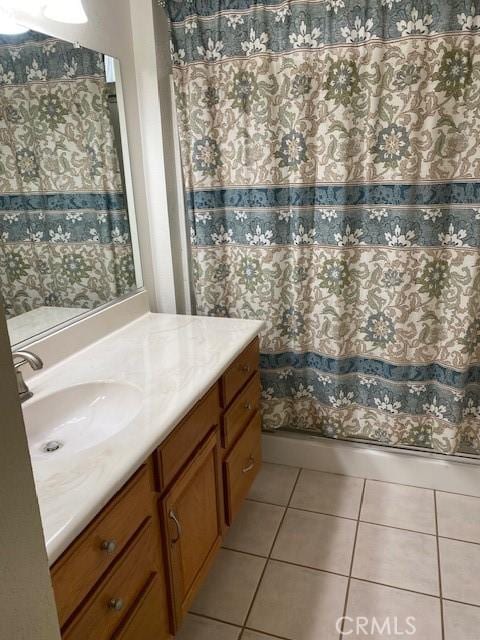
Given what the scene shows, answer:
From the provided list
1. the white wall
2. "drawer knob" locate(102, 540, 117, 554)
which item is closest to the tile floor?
"drawer knob" locate(102, 540, 117, 554)

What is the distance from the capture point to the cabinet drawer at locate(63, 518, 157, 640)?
3.07 ft

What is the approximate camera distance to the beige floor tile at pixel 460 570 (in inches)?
63.7

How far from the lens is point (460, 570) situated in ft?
5.63

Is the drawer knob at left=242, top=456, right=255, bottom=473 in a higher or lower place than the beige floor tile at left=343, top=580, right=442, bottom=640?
higher

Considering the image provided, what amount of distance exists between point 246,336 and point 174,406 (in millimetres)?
561

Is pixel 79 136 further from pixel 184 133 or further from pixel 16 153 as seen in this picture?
pixel 184 133

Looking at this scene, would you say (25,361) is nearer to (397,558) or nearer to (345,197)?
(345,197)

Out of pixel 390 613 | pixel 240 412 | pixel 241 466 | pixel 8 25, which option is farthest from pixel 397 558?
pixel 8 25

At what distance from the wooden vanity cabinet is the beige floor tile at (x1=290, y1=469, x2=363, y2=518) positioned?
38 cm

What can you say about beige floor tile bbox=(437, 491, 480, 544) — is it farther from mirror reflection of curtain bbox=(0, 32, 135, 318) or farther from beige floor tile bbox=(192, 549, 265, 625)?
mirror reflection of curtain bbox=(0, 32, 135, 318)

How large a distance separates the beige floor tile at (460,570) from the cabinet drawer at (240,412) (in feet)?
2.92

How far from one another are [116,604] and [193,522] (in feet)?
1.32

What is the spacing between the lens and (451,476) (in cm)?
211

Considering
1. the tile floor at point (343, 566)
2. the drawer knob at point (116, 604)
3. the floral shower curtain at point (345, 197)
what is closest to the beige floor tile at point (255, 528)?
the tile floor at point (343, 566)
